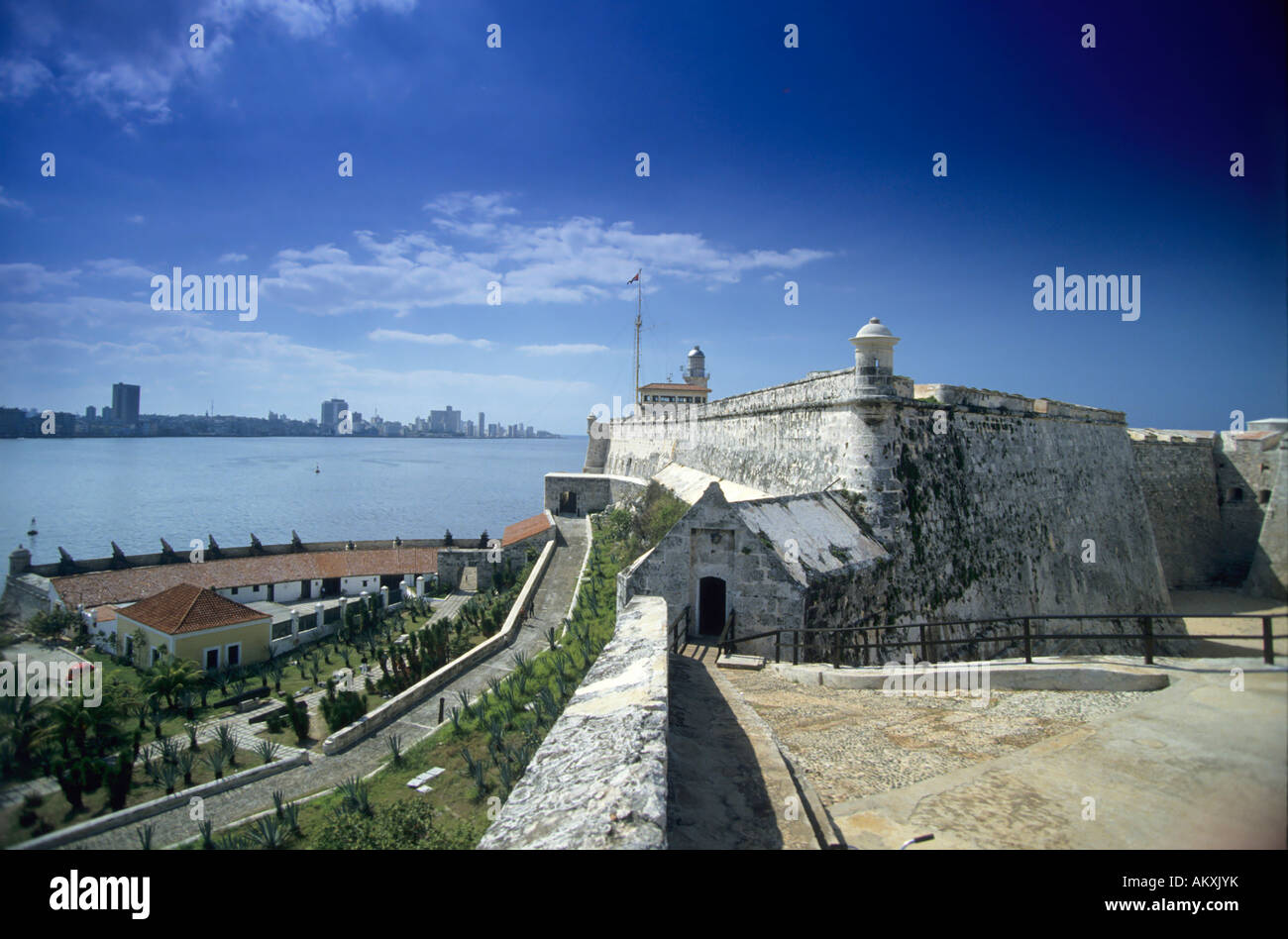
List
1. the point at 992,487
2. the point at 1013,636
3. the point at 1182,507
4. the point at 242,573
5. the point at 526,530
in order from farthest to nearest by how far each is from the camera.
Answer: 1. the point at 242,573
2. the point at 526,530
3. the point at 1182,507
4. the point at 992,487
5. the point at 1013,636

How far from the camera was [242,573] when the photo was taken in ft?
119

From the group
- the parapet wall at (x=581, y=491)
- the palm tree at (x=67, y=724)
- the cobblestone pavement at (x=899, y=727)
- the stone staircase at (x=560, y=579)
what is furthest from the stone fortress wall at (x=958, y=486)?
the palm tree at (x=67, y=724)

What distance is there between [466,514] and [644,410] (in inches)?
1731

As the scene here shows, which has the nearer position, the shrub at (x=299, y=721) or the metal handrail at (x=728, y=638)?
the metal handrail at (x=728, y=638)

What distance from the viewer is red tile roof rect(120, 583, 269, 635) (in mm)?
25375

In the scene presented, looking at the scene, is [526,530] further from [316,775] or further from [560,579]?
[316,775]

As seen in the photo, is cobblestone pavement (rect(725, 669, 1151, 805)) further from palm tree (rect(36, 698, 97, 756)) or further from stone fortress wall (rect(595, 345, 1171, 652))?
palm tree (rect(36, 698, 97, 756))

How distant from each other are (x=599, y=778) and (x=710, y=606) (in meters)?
8.13

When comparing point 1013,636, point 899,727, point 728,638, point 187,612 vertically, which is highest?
point 1013,636

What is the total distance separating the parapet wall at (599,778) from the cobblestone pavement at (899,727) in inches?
65.5

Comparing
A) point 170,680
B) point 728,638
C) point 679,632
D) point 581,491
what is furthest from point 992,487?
point 581,491

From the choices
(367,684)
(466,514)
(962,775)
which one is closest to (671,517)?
(962,775)

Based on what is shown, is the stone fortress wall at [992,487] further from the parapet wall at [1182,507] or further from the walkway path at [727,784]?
the walkway path at [727,784]

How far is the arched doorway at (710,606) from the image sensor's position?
10688mm
